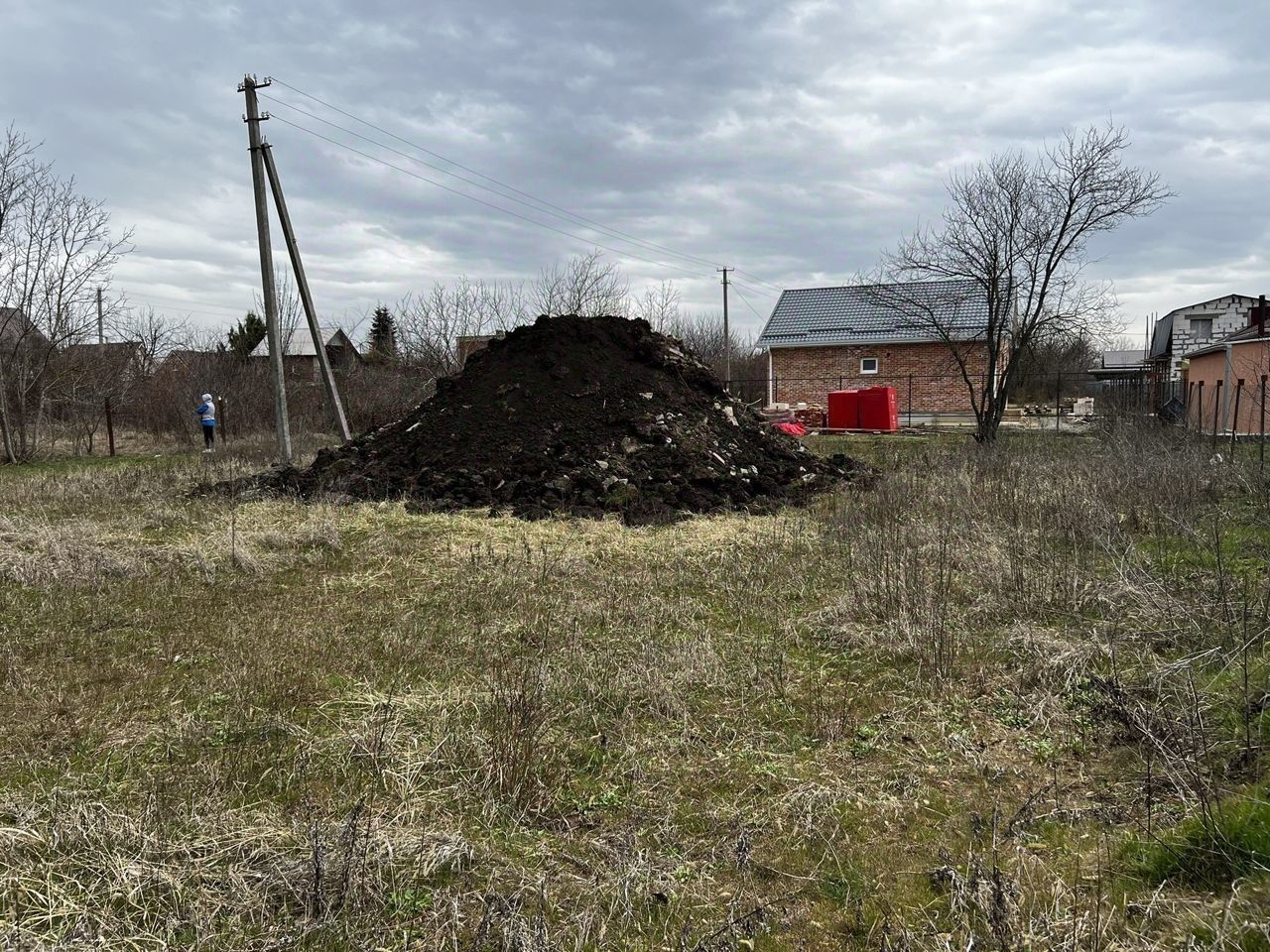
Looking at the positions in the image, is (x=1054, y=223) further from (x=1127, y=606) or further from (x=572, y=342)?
(x=1127, y=606)

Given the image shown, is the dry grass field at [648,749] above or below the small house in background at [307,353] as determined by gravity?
below

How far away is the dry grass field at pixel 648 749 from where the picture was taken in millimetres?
2604

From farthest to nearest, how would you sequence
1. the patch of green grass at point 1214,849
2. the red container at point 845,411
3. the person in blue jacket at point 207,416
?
the red container at point 845,411, the person in blue jacket at point 207,416, the patch of green grass at point 1214,849

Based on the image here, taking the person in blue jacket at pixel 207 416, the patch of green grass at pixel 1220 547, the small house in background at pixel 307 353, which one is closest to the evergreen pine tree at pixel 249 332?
the small house in background at pixel 307 353

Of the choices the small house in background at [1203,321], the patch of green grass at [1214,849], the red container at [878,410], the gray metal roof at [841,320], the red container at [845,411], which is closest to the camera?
the patch of green grass at [1214,849]

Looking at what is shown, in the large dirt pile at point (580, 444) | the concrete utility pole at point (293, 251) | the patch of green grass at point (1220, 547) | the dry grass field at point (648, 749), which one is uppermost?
the concrete utility pole at point (293, 251)

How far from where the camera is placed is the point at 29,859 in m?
2.83

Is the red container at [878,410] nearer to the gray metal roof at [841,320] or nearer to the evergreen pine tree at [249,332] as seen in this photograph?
the gray metal roof at [841,320]

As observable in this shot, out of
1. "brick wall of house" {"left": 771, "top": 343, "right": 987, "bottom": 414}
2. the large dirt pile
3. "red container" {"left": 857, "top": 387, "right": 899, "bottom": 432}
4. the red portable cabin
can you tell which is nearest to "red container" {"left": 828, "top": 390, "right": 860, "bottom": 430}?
the red portable cabin

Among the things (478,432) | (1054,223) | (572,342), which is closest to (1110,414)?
(1054,223)

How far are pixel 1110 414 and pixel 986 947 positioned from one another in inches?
813

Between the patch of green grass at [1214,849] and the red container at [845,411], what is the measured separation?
73.8 feet

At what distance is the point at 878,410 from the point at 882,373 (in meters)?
7.78

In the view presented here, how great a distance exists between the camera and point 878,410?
956 inches
